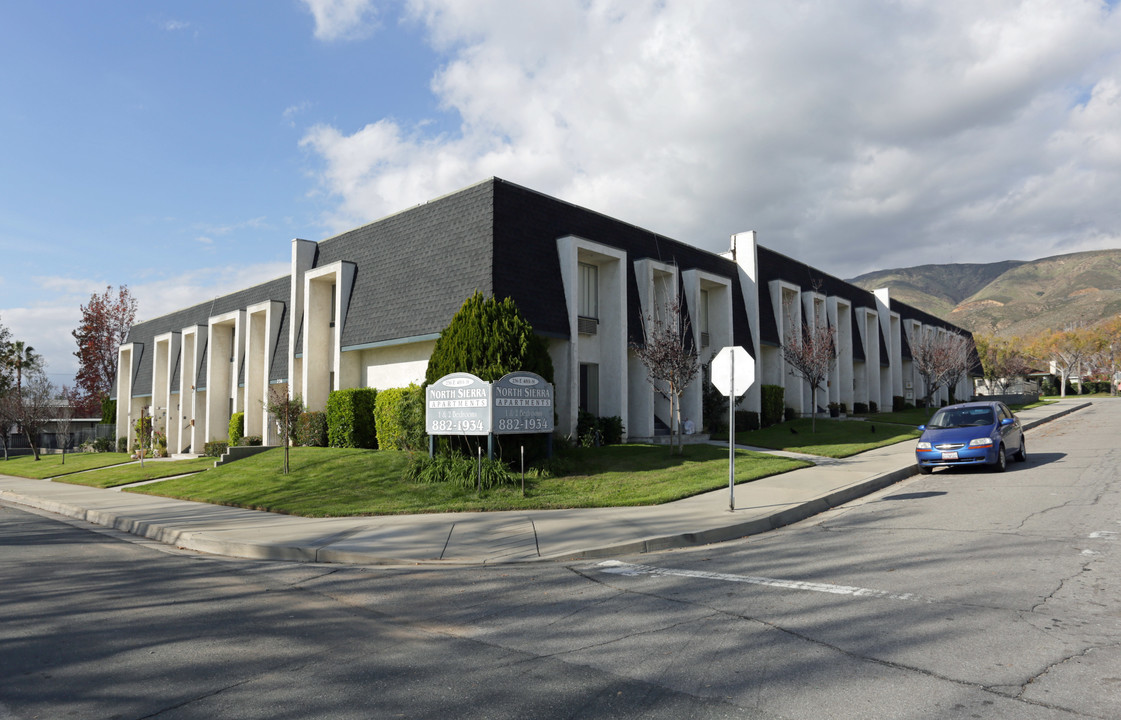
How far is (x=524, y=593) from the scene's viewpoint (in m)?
6.93

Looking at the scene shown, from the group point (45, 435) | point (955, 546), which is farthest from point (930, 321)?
point (45, 435)

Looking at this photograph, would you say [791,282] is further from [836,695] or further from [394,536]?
[836,695]

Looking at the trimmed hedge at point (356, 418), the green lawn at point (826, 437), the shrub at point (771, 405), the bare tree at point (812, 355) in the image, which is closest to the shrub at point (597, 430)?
the green lawn at point (826, 437)

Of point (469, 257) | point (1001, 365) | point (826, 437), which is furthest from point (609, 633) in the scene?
point (1001, 365)

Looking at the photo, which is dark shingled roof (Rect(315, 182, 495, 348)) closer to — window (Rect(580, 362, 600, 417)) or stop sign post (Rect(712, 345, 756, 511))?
window (Rect(580, 362, 600, 417))

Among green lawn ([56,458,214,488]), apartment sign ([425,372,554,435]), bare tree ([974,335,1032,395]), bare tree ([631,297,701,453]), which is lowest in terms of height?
green lawn ([56,458,214,488])

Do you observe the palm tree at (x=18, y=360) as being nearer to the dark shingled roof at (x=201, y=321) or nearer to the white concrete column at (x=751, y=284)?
the dark shingled roof at (x=201, y=321)

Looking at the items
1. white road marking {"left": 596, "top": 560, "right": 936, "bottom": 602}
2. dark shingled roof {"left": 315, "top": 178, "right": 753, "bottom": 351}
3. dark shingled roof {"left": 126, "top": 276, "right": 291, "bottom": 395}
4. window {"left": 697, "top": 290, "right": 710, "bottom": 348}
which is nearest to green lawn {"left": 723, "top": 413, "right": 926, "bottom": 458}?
window {"left": 697, "top": 290, "right": 710, "bottom": 348}

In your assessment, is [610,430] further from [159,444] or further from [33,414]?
[33,414]

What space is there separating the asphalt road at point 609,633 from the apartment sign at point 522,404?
19.8 feet

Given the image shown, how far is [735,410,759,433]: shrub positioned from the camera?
25.9 m

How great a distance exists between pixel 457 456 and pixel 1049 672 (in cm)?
1226

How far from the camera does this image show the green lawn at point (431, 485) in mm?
12797

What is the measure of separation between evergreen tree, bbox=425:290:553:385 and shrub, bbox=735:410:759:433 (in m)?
12.1
